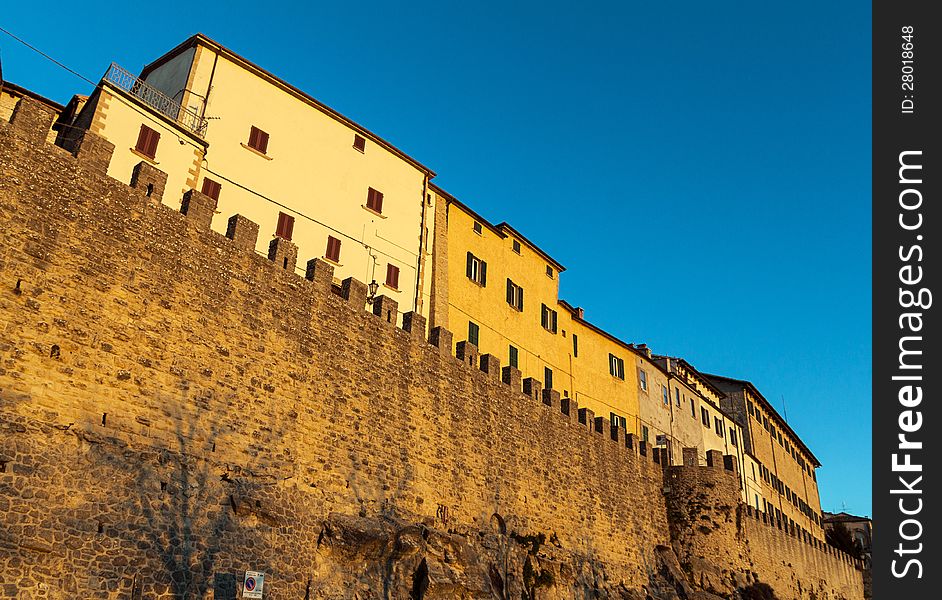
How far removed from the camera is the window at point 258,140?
1044 inches

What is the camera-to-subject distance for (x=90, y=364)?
13883 millimetres

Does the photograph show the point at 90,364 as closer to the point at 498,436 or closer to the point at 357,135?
the point at 498,436

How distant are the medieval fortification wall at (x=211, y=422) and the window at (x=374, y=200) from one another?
321 inches

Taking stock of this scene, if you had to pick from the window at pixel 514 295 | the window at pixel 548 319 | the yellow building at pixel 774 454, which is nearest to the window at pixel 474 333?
the window at pixel 514 295

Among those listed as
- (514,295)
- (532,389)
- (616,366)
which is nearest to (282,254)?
(532,389)

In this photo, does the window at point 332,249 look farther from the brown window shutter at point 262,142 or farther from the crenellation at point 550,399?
the crenellation at point 550,399

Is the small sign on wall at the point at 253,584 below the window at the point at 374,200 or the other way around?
below

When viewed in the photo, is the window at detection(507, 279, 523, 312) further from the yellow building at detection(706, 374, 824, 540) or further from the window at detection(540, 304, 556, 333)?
the yellow building at detection(706, 374, 824, 540)

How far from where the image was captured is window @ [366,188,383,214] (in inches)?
1175

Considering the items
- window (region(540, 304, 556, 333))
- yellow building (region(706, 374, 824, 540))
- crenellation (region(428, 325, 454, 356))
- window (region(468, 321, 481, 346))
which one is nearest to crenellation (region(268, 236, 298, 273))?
crenellation (region(428, 325, 454, 356))

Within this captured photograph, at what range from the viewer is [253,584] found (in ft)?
49.1

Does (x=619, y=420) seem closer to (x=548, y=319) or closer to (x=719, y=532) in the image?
(x=548, y=319)

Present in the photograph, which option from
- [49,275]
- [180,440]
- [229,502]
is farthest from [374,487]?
[49,275]

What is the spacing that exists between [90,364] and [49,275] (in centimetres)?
177
